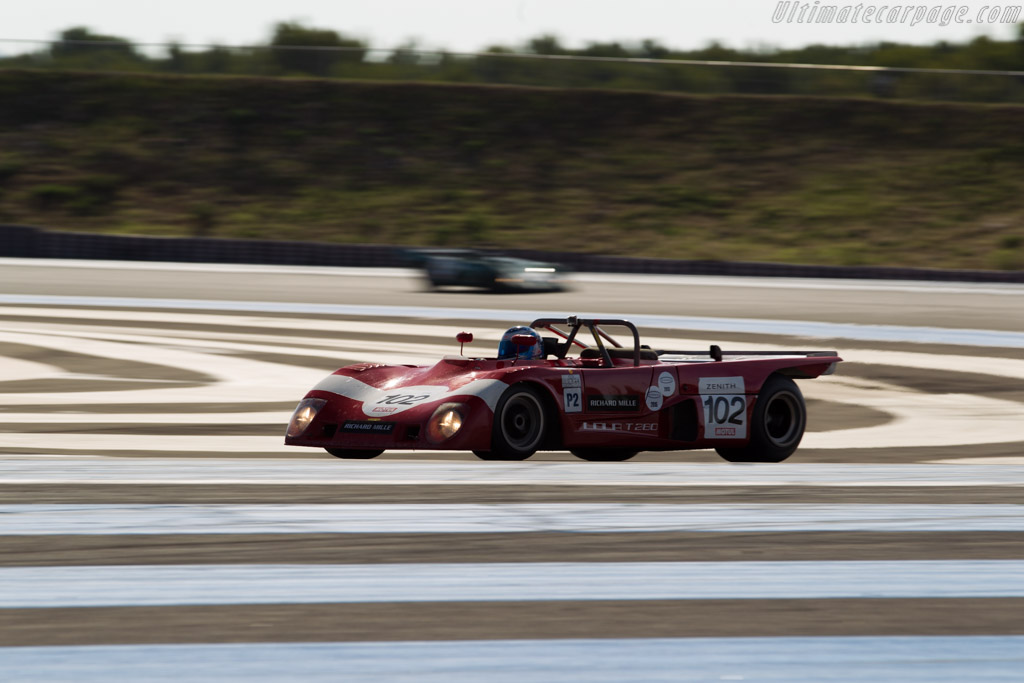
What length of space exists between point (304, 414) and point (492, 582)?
412cm

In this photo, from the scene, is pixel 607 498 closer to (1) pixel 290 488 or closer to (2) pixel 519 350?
(1) pixel 290 488

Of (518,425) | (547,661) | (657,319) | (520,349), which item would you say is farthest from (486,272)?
(547,661)

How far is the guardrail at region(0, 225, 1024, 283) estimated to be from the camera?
32.2 m

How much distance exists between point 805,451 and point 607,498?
3.22 meters

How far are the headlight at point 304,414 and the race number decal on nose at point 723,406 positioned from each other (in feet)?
7.36

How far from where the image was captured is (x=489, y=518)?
19.5ft

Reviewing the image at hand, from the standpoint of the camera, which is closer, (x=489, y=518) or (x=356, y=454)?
(x=489, y=518)

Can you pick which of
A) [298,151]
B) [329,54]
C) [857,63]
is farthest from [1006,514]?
[857,63]

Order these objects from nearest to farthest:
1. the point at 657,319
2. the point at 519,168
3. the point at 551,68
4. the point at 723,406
A: 1. the point at 723,406
2. the point at 657,319
3. the point at 519,168
4. the point at 551,68

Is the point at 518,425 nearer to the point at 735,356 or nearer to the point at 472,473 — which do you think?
the point at 472,473

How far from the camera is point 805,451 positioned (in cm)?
943

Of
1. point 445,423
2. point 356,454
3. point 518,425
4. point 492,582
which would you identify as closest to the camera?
point 492,582

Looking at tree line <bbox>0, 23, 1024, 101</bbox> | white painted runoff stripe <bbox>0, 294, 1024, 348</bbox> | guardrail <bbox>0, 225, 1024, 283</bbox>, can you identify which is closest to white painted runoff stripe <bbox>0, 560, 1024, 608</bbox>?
white painted runoff stripe <bbox>0, 294, 1024, 348</bbox>

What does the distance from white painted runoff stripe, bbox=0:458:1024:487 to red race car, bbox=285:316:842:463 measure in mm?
258
